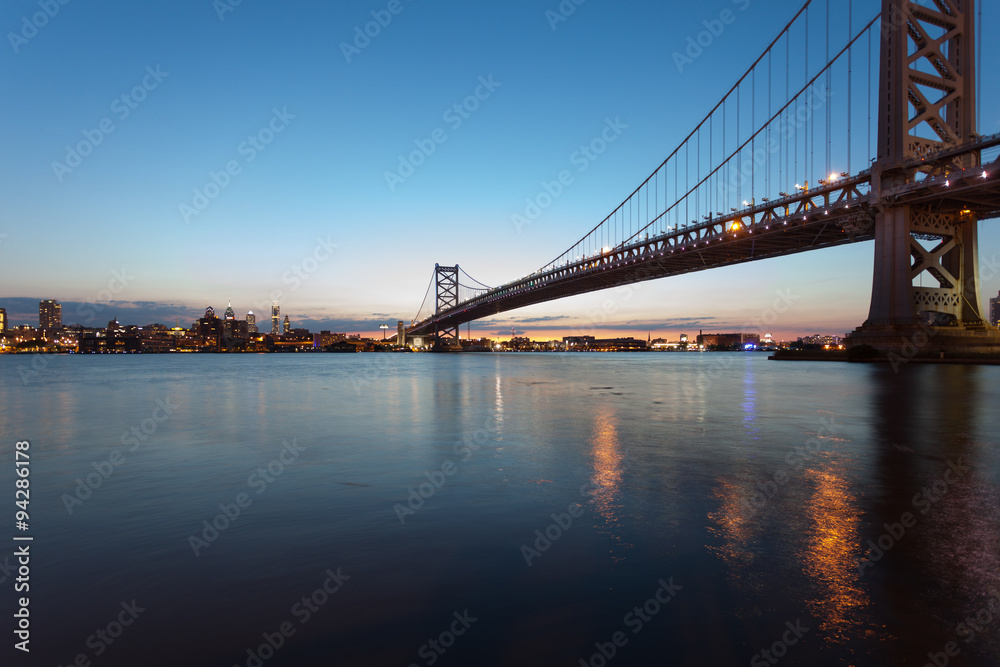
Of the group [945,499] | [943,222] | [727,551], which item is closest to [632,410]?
[945,499]

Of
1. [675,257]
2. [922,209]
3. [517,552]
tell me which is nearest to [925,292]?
[922,209]

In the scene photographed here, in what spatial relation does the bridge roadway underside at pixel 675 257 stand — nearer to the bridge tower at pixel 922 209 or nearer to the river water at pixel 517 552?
the bridge tower at pixel 922 209

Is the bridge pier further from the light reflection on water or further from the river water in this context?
the light reflection on water

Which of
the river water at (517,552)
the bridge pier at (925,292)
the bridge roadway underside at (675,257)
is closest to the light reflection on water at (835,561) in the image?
the river water at (517,552)

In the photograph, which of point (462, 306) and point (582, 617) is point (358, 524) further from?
point (462, 306)

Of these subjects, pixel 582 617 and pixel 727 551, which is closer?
pixel 582 617

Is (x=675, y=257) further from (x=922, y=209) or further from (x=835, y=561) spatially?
(x=835, y=561)

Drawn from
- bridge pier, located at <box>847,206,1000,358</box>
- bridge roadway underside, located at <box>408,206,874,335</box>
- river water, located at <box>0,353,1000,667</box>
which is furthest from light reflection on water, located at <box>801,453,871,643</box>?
bridge roadway underside, located at <box>408,206,874,335</box>
